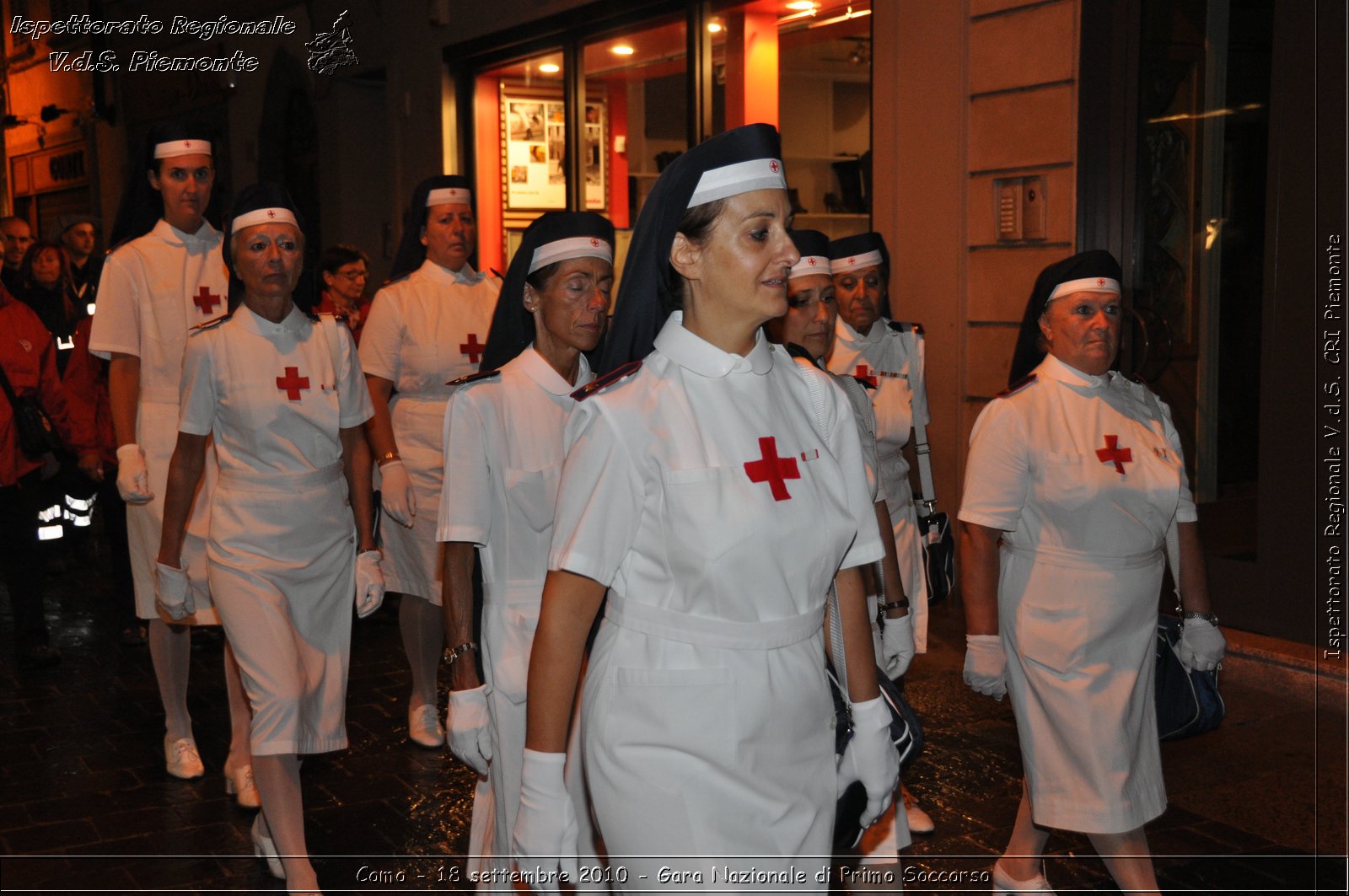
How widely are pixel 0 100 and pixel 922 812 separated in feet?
96.0

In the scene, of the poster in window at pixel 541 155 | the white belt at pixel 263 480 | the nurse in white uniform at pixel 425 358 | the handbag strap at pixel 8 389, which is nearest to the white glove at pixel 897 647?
the white belt at pixel 263 480

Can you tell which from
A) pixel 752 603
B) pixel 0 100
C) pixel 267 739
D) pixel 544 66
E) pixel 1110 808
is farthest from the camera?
pixel 0 100

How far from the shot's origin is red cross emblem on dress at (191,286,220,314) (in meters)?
6.16

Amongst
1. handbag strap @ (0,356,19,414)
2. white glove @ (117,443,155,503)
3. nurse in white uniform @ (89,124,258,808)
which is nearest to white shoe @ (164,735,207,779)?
nurse in white uniform @ (89,124,258,808)

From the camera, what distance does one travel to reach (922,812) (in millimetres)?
5066

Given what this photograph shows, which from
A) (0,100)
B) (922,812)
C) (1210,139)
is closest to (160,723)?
(922,812)

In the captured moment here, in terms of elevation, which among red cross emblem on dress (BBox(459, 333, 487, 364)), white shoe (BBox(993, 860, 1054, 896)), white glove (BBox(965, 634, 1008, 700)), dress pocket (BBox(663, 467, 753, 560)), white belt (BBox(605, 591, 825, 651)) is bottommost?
white shoe (BBox(993, 860, 1054, 896))

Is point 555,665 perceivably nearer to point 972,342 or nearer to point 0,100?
point 972,342

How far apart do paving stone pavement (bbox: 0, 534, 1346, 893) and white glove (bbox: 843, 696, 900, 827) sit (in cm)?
133

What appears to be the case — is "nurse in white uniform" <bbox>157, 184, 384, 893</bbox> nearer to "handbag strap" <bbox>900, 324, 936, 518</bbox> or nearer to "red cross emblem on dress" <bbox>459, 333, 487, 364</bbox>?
"red cross emblem on dress" <bbox>459, 333, 487, 364</bbox>

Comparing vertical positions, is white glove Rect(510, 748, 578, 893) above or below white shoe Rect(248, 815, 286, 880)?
above

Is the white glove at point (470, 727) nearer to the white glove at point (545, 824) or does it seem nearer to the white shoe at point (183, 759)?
the white glove at point (545, 824)

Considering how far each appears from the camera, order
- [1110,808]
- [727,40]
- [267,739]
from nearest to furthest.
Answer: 1. [1110,808]
2. [267,739]
3. [727,40]

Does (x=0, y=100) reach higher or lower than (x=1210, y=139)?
higher
